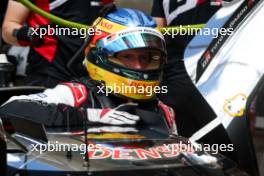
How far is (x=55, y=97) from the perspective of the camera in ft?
9.05

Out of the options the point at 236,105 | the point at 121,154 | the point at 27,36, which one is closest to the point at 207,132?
the point at 236,105

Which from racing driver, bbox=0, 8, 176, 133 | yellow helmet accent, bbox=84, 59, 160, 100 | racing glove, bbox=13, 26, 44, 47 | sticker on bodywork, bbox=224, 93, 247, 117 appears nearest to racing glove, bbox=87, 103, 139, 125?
racing driver, bbox=0, 8, 176, 133

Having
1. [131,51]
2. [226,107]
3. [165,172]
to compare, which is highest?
[131,51]

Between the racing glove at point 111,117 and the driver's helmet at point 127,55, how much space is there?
227 mm

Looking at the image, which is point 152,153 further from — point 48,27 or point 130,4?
point 130,4

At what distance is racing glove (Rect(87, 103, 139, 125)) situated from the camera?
8.56 feet

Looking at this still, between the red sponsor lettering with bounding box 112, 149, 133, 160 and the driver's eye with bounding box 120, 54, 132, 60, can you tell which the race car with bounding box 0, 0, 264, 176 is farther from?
the driver's eye with bounding box 120, 54, 132, 60

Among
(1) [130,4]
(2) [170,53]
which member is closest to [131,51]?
(2) [170,53]

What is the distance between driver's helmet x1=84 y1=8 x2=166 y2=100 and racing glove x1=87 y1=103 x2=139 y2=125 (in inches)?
8.9

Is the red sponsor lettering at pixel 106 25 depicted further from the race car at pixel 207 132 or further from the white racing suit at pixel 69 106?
the race car at pixel 207 132

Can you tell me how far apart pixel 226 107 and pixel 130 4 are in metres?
2.28

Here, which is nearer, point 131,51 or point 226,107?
point 226,107

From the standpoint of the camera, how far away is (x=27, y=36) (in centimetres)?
338

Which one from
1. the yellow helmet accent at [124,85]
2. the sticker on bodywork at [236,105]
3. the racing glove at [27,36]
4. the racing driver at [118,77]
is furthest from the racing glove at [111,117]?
the racing glove at [27,36]
